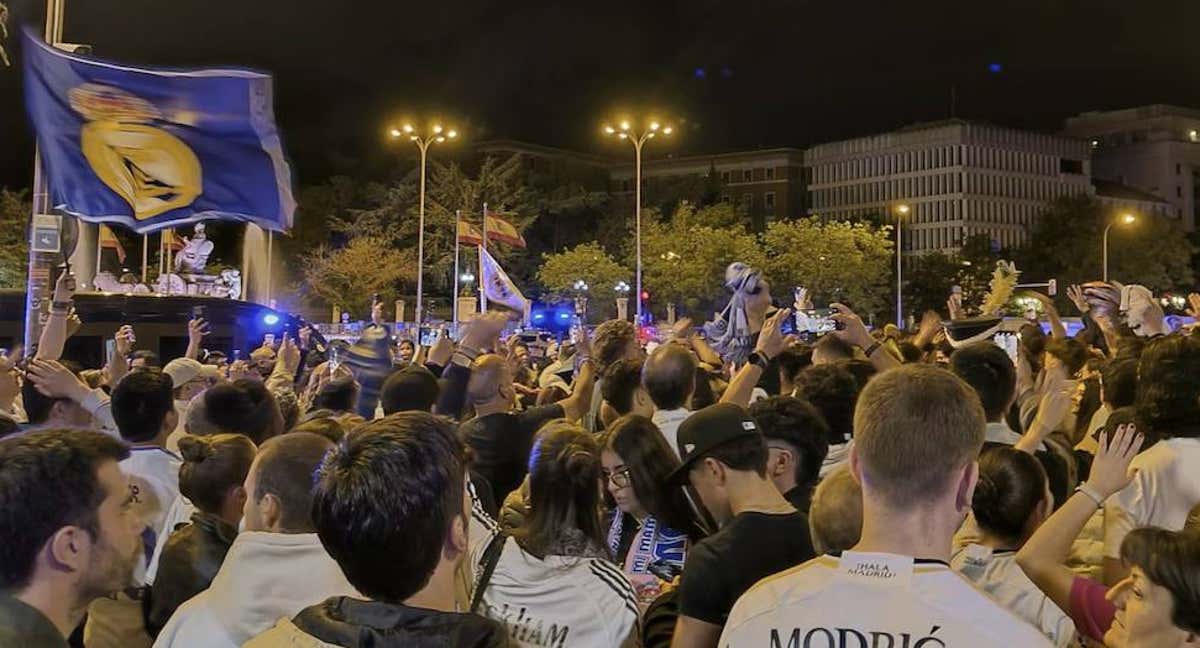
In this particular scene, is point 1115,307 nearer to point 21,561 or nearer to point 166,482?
point 166,482

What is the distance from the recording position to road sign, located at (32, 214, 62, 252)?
12.8 m

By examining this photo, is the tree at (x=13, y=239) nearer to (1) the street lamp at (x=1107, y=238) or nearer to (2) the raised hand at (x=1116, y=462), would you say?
(2) the raised hand at (x=1116, y=462)

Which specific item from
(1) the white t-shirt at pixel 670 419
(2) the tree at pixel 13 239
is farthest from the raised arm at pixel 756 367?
(2) the tree at pixel 13 239

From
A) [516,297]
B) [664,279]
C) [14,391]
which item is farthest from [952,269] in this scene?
[14,391]

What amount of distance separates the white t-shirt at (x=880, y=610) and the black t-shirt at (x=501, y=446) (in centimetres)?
385

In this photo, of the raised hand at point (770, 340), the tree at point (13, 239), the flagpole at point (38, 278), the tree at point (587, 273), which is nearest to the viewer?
the raised hand at point (770, 340)

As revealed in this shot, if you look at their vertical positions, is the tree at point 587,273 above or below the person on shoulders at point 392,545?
above

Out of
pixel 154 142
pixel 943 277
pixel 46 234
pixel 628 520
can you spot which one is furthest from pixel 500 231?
pixel 943 277

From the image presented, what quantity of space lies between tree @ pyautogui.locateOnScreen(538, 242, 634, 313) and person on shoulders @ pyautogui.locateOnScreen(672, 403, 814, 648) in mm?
65949

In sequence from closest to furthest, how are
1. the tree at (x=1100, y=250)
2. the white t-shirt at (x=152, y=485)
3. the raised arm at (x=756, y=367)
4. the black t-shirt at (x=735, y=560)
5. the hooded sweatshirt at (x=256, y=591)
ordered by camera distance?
the hooded sweatshirt at (x=256, y=591)
the black t-shirt at (x=735, y=560)
the white t-shirt at (x=152, y=485)
the raised arm at (x=756, y=367)
the tree at (x=1100, y=250)

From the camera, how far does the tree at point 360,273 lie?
65438 mm

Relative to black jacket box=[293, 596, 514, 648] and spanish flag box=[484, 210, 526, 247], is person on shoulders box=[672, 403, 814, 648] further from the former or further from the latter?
spanish flag box=[484, 210, 526, 247]

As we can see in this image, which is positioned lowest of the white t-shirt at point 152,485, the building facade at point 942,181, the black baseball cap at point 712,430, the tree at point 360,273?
the white t-shirt at point 152,485

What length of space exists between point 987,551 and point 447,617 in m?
1.94
